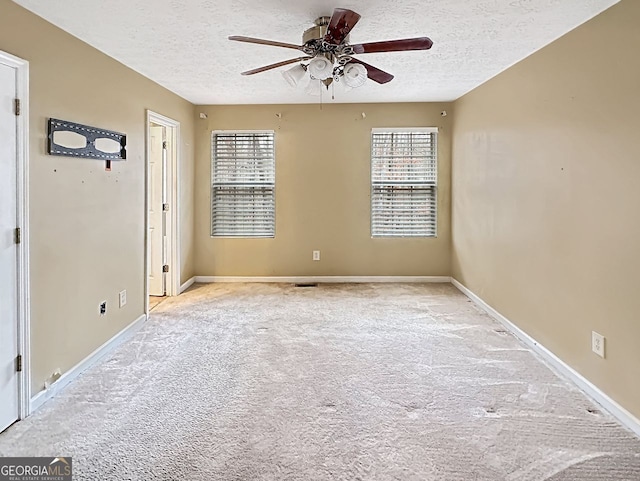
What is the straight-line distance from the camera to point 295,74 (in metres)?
2.81

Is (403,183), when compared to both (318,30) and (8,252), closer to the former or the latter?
(318,30)

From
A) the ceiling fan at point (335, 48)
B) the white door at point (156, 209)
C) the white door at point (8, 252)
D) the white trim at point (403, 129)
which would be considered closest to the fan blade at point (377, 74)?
the ceiling fan at point (335, 48)

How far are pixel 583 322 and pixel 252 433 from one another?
7.24 feet

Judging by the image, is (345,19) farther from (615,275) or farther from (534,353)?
(534,353)

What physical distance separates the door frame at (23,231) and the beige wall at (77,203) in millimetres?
59

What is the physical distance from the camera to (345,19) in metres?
2.19

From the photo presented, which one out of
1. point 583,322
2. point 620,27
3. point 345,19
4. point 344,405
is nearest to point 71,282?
point 344,405

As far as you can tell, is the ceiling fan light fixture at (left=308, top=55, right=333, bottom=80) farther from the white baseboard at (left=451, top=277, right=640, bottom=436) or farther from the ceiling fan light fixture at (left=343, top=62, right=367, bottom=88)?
the white baseboard at (left=451, top=277, right=640, bottom=436)

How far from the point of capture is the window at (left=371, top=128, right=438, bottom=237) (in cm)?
560

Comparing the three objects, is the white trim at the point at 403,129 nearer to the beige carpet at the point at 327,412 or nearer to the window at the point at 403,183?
the window at the point at 403,183

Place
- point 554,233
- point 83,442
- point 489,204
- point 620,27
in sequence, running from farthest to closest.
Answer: point 489,204 < point 554,233 < point 620,27 < point 83,442

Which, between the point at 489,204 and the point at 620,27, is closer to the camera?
the point at 620,27

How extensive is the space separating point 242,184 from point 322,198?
1.13 m

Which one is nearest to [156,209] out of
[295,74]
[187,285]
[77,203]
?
[187,285]
